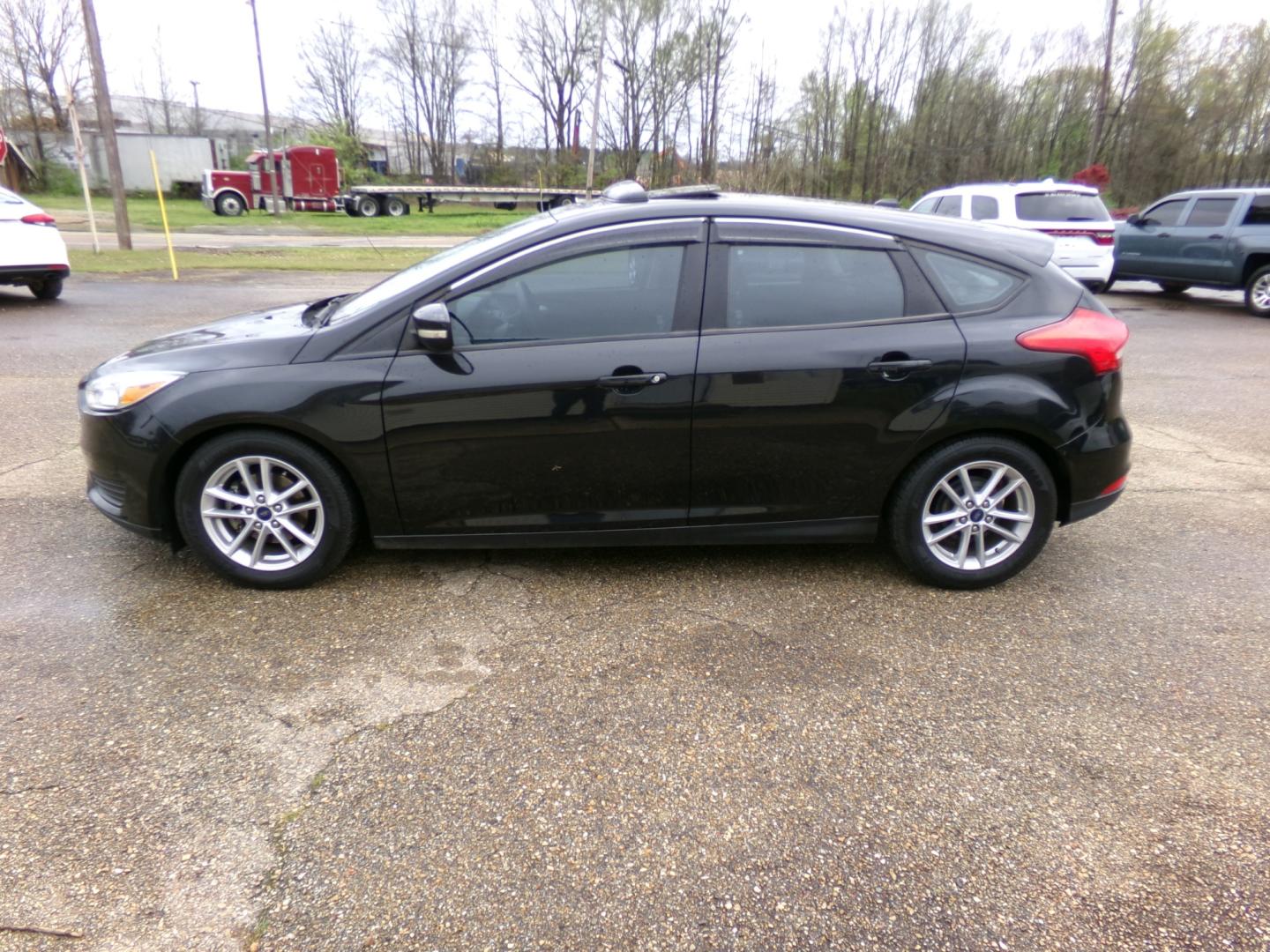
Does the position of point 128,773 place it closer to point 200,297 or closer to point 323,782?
point 323,782

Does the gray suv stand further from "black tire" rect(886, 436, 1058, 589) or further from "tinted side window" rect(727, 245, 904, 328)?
"tinted side window" rect(727, 245, 904, 328)

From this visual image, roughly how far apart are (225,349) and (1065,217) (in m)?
13.3

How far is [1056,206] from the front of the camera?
13.2m

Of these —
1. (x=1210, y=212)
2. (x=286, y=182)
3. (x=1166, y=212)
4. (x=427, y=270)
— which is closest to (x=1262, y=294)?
(x=1210, y=212)

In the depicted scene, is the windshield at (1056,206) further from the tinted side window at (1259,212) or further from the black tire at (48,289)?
the black tire at (48,289)

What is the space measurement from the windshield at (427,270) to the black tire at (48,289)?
10.3m

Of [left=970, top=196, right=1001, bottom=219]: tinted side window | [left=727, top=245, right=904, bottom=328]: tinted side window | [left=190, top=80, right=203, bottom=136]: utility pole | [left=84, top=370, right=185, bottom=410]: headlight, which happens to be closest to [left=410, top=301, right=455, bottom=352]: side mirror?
[left=84, top=370, right=185, bottom=410]: headlight

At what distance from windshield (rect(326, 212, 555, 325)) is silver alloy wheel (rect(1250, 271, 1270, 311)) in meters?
12.9

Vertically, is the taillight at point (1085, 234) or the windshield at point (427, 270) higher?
the windshield at point (427, 270)

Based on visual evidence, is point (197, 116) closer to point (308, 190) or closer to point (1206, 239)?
point (308, 190)

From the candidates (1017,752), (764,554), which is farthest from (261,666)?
(1017,752)

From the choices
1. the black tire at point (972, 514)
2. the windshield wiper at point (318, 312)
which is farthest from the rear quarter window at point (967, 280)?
the windshield wiper at point (318, 312)

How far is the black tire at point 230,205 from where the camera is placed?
35312 mm

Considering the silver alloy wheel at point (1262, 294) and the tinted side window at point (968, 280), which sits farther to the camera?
the silver alloy wheel at point (1262, 294)
